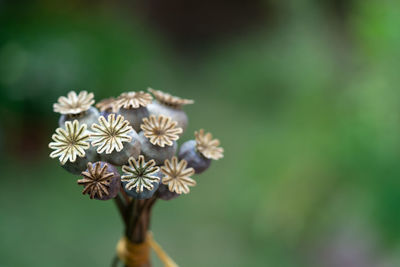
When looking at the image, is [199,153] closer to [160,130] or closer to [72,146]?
[160,130]

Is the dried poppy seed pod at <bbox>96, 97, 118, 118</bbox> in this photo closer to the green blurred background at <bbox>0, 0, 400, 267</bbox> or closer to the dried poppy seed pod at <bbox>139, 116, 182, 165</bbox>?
the dried poppy seed pod at <bbox>139, 116, 182, 165</bbox>

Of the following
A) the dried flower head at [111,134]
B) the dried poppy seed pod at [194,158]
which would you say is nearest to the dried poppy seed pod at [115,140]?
the dried flower head at [111,134]

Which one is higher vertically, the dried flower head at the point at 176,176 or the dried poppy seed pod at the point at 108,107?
the dried poppy seed pod at the point at 108,107

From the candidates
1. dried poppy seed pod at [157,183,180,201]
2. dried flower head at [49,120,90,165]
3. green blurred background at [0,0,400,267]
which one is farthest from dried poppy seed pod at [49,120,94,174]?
green blurred background at [0,0,400,267]

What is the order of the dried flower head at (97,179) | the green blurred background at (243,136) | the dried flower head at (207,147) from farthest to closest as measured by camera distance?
the green blurred background at (243,136)
the dried flower head at (207,147)
the dried flower head at (97,179)

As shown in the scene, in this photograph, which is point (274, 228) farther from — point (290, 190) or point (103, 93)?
point (103, 93)

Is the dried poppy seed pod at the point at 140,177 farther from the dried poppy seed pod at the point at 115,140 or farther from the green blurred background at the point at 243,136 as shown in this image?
the green blurred background at the point at 243,136

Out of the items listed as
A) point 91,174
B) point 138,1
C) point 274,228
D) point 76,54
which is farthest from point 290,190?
point 138,1

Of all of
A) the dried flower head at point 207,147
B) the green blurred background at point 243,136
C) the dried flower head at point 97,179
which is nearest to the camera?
the dried flower head at point 97,179
